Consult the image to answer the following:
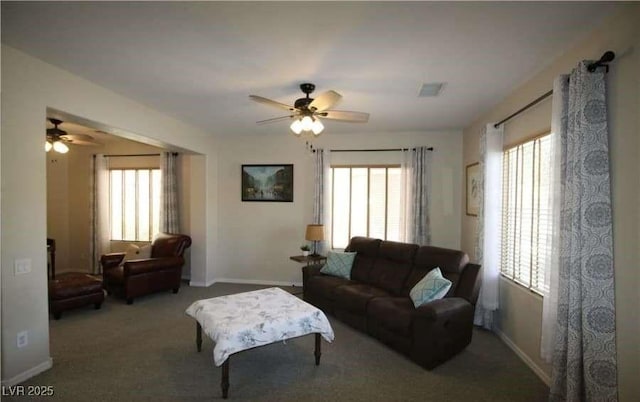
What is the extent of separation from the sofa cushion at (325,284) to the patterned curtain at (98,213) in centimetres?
443

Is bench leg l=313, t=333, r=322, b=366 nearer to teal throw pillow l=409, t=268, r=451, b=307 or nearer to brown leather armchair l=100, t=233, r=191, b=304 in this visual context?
teal throw pillow l=409, t=268, r=451, b=307

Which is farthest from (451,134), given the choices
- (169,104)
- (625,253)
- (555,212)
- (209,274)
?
(209,274)

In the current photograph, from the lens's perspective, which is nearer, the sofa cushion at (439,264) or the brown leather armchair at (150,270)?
the sofa cushion at (439,264)

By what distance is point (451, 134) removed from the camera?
4.96 metres

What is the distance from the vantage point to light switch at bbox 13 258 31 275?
2.47 metres

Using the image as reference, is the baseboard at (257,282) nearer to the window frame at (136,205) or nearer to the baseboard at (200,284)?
the baseboard at (200,284)

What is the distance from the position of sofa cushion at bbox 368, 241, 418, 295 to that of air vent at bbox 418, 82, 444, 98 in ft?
6.18

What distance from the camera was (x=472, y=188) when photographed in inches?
174

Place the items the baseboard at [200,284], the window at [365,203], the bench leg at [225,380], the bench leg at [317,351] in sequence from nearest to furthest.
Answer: the bench leg at [225,380], the bench leg at [317,351], the window at [365,203], the baseboard at [200,284]

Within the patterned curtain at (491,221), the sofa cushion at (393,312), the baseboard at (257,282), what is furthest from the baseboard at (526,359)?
the baseboard at (257,282)

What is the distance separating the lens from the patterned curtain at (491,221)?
3.42 m

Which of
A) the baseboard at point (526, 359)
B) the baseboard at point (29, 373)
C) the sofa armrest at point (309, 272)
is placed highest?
the sofa armrest at point (309, 272)

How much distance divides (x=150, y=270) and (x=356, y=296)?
10.3 feet

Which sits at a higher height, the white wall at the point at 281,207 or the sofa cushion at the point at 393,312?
the white wall at the point at 281,207
